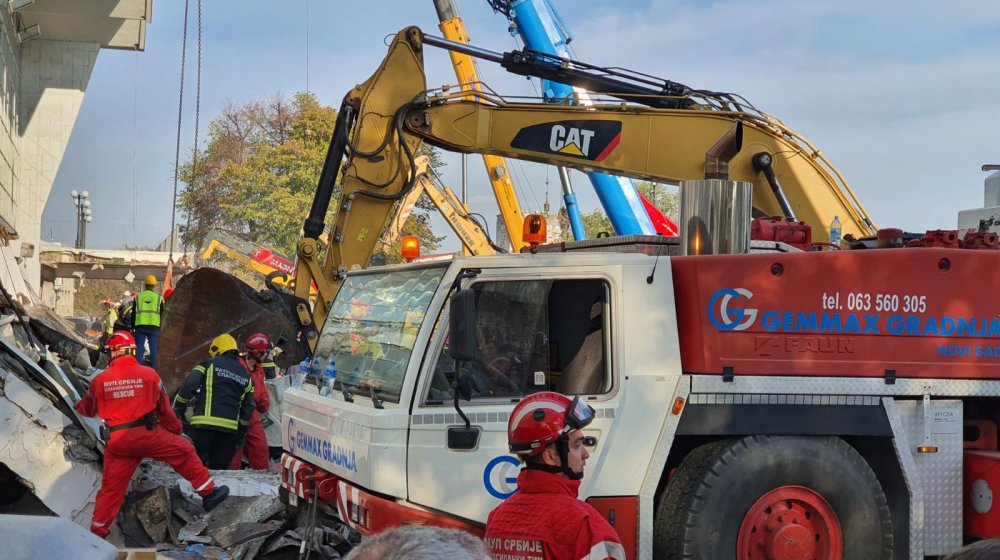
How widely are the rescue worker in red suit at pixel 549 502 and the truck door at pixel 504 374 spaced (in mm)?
1476

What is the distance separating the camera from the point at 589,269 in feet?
18.2

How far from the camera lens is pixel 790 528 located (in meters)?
5.32

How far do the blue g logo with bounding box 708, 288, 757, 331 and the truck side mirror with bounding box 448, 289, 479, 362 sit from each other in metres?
1.33

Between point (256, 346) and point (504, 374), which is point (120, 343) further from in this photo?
point (504, 374)

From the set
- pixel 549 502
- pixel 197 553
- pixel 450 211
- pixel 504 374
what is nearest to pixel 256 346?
pixel 197 553

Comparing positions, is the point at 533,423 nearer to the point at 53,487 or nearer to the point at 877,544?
the point at 877,544

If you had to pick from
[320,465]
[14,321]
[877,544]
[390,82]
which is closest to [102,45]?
[14,321]

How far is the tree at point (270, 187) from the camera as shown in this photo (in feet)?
130

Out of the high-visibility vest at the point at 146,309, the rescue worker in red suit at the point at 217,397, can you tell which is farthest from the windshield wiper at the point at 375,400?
the high-visibility vest at the point at 146,309

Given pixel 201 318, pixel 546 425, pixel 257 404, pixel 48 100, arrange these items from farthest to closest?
pixel 48 100 → pixel 201 318 → pixel 257 404 → pixel 546 425

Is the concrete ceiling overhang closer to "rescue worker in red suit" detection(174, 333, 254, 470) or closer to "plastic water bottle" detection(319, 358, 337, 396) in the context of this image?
"rescue worker in red suit" detection(174, 333, 254, 470)

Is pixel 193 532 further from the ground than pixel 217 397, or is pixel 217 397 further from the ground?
pixel 217 397

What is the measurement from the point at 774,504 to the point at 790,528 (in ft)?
0.46

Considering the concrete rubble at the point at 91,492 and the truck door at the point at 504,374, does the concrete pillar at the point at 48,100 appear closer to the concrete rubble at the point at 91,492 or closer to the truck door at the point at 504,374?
the concrete rubble at the point at 91,492
